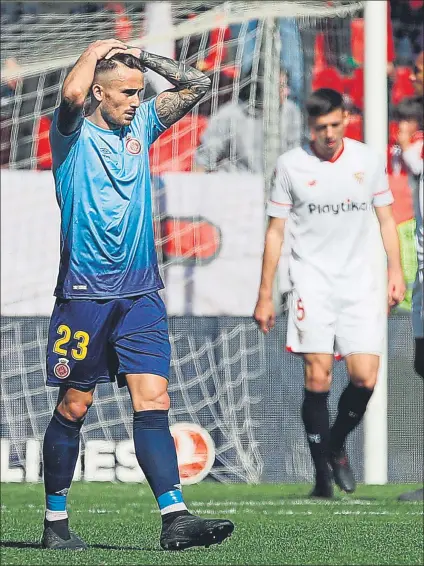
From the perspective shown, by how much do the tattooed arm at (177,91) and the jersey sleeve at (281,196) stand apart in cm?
205

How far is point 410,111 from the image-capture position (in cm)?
927

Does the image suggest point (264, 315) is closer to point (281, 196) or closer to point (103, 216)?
point (281, 196)

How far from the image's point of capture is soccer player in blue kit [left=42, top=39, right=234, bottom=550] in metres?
5.36

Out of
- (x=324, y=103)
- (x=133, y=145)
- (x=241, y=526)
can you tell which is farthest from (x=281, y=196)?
(x=133, y=145)

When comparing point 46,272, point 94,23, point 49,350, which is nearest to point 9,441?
point 46,272

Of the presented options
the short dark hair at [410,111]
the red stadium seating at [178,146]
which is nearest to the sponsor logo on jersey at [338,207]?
the short dark hair at [410,111]

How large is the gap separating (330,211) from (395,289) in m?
0.66

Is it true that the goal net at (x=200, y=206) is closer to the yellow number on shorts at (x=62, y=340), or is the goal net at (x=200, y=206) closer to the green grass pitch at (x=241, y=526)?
the green grass pitch at (x=241, y=526)

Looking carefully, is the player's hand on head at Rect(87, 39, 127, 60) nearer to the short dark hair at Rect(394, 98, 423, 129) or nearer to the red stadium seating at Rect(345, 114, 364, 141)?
the short dark hair at Rect(394, 98, 423, 129)

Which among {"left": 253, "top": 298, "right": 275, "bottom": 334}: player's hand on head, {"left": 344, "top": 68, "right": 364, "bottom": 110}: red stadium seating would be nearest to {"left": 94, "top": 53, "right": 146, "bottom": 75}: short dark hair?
{"left": 253, "top": 298, "right": 275, "bottom": 334}: player's hand on head

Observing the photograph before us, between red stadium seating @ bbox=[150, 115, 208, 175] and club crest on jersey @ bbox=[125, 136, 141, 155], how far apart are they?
421 cm

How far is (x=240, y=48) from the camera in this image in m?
10.1

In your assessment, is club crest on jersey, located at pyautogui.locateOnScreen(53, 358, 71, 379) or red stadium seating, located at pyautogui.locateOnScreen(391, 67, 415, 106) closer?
club crest on jersey, located at pyautogui.locateOnScreen(53, 358, 71, 379)

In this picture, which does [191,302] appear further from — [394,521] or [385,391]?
[394,521]
